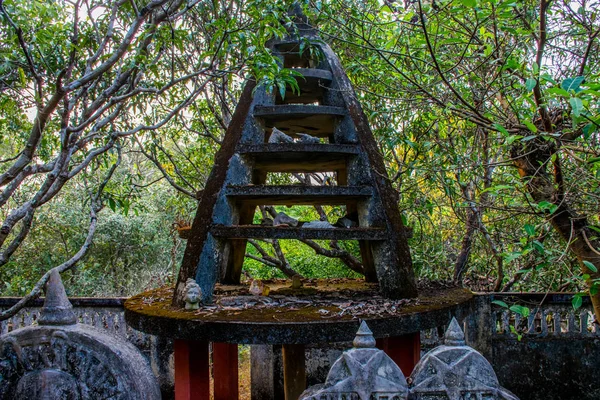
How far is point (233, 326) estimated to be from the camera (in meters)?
3.83

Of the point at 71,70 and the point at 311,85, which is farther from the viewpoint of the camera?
the point at 311,85

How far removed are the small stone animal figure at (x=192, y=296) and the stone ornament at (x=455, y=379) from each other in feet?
6.60

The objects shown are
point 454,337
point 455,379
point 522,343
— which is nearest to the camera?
point 455,379

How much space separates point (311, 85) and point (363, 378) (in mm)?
3851

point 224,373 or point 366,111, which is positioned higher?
point 366,111

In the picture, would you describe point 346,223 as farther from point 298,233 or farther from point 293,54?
point 293,54

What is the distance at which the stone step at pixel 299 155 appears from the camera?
496 centimetres

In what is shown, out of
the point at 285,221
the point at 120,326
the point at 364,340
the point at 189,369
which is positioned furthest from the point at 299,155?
the point at 120,326

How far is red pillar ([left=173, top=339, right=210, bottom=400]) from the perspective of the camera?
171 inches

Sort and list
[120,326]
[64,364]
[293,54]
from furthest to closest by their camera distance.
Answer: [120,326]
[293,54]
[64,364]

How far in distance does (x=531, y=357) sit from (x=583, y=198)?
2779 mm

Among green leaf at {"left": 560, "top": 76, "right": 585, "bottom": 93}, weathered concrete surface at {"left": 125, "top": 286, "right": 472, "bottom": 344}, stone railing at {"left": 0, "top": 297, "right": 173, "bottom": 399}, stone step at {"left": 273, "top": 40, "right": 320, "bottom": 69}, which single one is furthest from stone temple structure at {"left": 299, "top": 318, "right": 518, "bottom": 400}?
stone railing at {"left": 0, "top": 297, "right": 173, "bottom": 399}

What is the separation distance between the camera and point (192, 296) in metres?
4.28

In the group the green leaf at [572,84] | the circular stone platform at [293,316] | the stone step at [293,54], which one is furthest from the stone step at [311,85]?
the green leaf at [572,84]
